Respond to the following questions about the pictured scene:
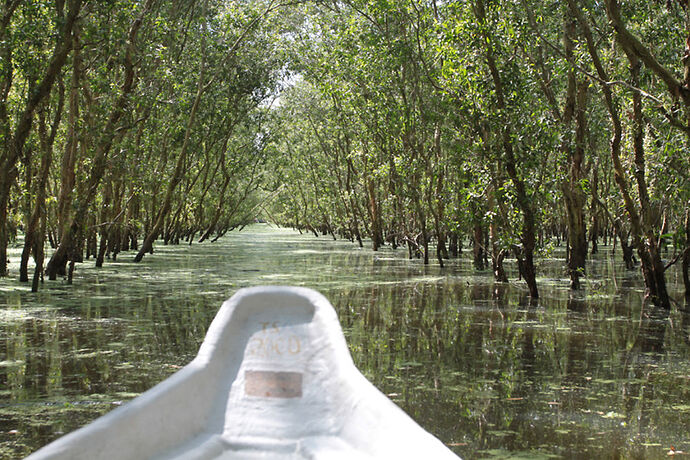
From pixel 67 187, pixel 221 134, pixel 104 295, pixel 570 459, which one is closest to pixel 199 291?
pixel 104 295

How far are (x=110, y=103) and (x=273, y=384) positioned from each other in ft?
35.4

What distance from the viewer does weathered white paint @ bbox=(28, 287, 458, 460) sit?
263cm

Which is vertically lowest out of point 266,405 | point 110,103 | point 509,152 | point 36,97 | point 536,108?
point 266,405

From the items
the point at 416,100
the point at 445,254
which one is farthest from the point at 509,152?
the point at 445,254

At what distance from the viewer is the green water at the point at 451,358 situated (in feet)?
14.5

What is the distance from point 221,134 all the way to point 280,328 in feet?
83.8

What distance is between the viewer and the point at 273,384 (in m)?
3.46

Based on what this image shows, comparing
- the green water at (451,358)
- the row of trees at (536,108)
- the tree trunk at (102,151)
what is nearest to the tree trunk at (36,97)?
the tree trunk at (102,151)

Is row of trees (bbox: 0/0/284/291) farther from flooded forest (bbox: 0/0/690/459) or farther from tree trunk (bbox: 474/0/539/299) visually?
tree trunk (bbox: 474/0/539/299)

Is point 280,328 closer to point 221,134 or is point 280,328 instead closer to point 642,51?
point 642,51

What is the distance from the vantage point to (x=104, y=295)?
11.3 metres

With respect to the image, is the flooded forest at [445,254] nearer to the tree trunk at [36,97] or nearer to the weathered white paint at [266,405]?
the tree trunk at [36,97]

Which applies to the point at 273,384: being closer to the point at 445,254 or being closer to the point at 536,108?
the point at 536,108

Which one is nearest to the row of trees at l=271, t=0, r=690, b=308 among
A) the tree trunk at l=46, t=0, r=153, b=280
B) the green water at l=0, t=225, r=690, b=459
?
the green water at l=0, t=225, r=690, b=459
